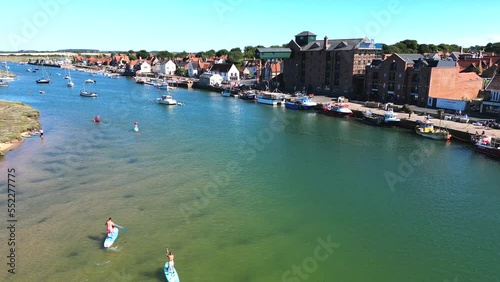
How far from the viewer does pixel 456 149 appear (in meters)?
46.6

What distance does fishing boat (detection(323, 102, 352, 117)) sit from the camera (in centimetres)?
6867

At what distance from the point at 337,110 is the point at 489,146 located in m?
29.2

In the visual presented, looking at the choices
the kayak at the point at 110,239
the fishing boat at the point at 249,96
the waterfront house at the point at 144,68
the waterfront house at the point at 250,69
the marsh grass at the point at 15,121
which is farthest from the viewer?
the waterfront house at the point at 144,68

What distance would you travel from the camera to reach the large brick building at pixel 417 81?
217 ft

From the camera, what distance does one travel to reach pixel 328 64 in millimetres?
88625

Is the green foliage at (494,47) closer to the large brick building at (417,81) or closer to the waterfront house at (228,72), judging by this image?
the large brick building at (417,81)

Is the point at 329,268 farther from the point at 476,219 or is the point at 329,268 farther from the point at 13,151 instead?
the point at 13,151

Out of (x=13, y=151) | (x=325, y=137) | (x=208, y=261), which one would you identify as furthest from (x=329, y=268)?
(x=13, y=151)

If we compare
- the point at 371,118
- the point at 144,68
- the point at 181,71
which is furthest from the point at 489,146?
the point at 144,68

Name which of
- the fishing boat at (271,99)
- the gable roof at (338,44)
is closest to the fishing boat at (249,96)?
the fishing boat at (271,99)

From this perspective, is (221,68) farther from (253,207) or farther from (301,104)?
(253,207)

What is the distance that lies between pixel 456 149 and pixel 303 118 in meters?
28.1

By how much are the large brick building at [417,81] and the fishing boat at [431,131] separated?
1439 cm

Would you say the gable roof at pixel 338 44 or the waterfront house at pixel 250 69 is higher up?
the gable roof at pixel 338 44
